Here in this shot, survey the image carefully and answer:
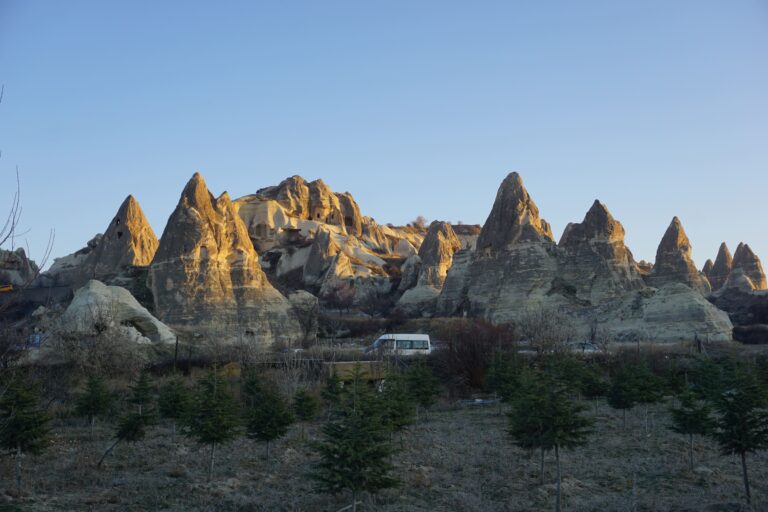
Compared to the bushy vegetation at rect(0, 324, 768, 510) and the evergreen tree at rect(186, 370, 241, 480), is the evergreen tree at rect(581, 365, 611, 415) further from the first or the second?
the evergreen tree at rect(186, 370, 241, 480)

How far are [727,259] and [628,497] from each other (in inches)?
3547

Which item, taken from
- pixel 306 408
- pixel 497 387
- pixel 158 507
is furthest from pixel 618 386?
pixel 158 507

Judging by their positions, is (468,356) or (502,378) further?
(468,356)

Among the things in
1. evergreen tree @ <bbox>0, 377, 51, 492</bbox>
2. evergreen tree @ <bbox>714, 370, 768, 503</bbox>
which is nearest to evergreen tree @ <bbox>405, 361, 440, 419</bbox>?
evergreen tree @ <bbox>714, 370, 768, 503</bbox>

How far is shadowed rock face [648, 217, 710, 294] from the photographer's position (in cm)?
6656

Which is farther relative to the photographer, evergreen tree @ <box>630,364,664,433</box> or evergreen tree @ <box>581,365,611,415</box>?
evergreen tree @ <box>581,365,611,415</box>

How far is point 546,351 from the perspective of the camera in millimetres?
33531

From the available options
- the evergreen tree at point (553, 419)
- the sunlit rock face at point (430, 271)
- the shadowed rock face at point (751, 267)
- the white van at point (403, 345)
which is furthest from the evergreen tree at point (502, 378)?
the shadowed rock face at point (751, 267)

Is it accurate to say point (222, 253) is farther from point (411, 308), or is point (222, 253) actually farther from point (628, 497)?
point (628, 497)

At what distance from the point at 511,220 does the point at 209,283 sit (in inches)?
929

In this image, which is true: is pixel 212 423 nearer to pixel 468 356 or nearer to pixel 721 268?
pixel 468 356

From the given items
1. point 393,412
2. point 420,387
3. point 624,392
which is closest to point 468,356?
point 420,387

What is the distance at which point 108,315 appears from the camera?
32250 mm

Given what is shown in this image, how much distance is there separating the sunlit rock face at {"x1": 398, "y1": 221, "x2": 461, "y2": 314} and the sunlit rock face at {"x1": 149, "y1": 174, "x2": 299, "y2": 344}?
22.5 m
